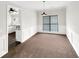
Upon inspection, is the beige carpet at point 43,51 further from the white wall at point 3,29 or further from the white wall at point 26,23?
the white wall at point 26,23

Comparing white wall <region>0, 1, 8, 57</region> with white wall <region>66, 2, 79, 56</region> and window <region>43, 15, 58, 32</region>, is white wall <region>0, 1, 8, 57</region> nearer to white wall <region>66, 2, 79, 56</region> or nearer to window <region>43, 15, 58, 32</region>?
Answer: white wall <region>66, 2, 79, 56</region>

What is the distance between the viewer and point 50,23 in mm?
8141

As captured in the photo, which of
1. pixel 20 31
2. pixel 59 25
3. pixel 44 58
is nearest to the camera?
pixel 44 58

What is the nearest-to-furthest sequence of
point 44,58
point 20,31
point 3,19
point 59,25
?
point 44,58 → point 3,19 → point 20,31 → point 59,25

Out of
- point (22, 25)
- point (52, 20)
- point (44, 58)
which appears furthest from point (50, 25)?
point (44, 58)

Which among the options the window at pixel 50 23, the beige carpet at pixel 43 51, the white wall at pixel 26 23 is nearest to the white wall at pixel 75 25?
the beige carpet at pixel 43 51

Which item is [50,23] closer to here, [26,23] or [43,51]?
[26,23]

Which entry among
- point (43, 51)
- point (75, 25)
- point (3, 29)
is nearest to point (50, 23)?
point (75, 25)

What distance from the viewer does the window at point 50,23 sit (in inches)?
310

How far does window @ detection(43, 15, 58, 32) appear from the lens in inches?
310

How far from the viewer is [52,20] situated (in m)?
8.02

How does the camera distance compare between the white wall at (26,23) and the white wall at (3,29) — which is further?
the white wall at (26,23)

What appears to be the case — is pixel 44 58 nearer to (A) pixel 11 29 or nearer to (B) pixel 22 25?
(B) pixel 22 25

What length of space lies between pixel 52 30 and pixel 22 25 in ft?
13.8
